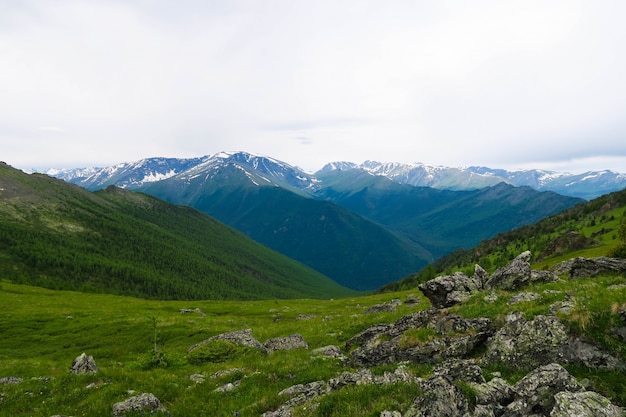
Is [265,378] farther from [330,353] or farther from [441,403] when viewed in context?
[441,403]

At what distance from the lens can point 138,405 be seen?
1719 cm

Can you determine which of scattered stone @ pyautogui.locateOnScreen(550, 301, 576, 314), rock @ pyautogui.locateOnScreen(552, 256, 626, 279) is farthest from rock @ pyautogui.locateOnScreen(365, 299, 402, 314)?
scattered stone @ pyautogui.locateOnScreen(550, 301, 576, 314)

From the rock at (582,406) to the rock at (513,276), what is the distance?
20638 millimetres

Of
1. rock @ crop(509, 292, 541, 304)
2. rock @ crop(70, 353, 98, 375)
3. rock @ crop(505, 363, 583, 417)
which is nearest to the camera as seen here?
rock @ crop(505, 363, 583, 417)

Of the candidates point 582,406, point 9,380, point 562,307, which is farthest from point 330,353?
point 9,380

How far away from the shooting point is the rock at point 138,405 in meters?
17.0

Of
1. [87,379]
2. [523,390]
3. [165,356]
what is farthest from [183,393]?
[523,390]

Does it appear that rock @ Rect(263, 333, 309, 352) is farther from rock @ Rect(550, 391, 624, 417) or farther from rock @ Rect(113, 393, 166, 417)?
rock @ Rect(550, 391, 624, 417)

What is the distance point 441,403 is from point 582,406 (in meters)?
3.93

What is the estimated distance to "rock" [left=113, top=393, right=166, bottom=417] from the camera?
55.8 ft

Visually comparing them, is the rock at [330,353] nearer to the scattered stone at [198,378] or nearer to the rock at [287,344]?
the rock at [287,344]

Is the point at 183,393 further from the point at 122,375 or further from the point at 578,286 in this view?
the point at 578,286

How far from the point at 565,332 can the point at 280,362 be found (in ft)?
58.6

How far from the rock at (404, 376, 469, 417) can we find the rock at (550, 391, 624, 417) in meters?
2.69
